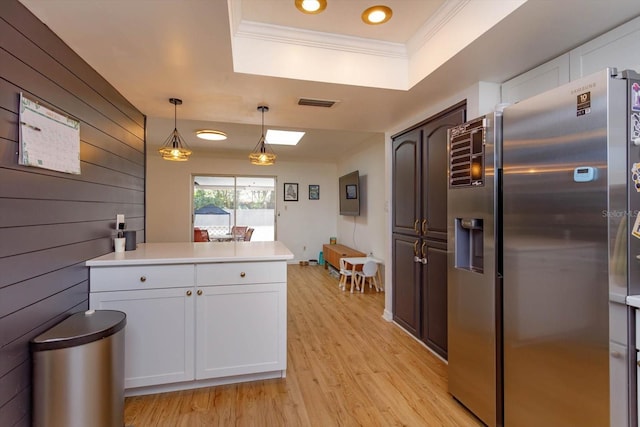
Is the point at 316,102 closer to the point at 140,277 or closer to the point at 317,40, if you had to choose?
the point at 317,40

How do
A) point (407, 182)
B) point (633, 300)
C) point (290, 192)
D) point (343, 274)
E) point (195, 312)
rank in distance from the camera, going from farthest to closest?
point (290, 192), point (343, 274), point (407, 182), point (195, 312), point (633, 300)

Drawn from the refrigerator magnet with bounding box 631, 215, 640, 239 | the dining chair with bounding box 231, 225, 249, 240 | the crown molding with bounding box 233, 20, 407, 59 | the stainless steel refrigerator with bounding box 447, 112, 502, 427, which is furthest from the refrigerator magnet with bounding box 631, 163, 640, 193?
the dining chair with bounding box 231, 225, 249, 240

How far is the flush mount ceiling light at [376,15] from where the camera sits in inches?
73.0

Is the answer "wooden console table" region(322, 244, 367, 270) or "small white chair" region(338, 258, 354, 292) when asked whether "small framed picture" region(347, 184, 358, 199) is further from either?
"small white chair" region(338, 258, 354, 292)

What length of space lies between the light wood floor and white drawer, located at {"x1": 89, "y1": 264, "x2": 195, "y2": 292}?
75 cm

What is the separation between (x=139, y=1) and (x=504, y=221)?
2012 mm

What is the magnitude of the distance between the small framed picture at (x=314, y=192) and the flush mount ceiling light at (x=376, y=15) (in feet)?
17.4

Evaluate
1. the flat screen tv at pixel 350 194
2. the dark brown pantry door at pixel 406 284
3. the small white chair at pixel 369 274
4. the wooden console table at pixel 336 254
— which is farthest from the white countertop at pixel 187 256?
the flat screen tv at pixel 350 194

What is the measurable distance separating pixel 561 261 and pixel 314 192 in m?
6.10

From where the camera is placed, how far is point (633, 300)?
111cm

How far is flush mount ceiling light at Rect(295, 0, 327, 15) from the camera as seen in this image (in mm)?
1765

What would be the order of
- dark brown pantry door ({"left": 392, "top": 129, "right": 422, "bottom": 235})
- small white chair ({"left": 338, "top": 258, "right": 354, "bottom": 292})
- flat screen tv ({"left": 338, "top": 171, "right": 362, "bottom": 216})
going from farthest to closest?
flat screen tv ({"left": 338, "top": 171, "right": 362, "bottom": 216}), small white chair ({"left": 338, "top": 258, "right": 354, "bottom": 292}), dark brown pantry door ({"left": 392, "top": 129, "right": 422, "bottom": 235})

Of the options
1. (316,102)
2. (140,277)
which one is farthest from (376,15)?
(140,277)

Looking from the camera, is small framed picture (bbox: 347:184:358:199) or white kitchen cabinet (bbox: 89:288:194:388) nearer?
white kitchen cabinet (bbox: 89:288:194:388)
